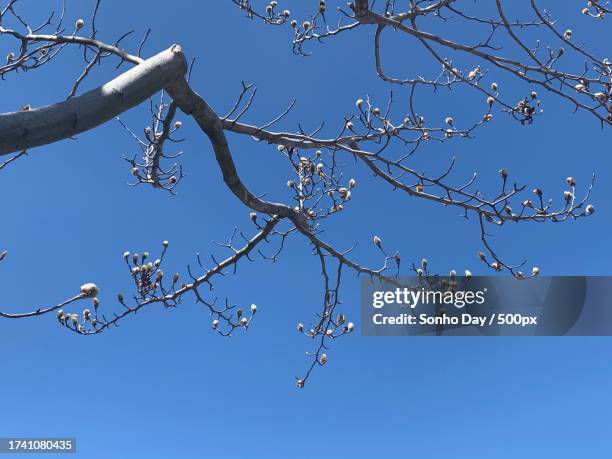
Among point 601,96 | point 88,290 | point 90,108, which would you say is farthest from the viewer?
point 601,96

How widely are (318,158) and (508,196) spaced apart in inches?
65.6

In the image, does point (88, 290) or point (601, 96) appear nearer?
point (88, 290)

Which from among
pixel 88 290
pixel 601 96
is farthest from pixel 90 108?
pixel 601 96

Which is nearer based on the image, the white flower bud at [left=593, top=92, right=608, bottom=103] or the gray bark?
the gray bark

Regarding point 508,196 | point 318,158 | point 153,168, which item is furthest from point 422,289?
point 153,168

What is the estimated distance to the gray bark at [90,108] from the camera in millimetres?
2070

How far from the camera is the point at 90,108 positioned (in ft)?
7.40

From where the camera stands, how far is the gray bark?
6.79 feet

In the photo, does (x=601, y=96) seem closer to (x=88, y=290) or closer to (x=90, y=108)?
(x=90, y=108)

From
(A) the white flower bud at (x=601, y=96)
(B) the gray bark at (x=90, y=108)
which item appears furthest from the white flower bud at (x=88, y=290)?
(A) the white flower bud at (x=601, y=96)

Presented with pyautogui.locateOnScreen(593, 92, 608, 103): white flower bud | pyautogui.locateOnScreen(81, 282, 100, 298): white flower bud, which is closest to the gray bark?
pyautogui.locateOnScreen(81, 282, 100, 298): white flower bud

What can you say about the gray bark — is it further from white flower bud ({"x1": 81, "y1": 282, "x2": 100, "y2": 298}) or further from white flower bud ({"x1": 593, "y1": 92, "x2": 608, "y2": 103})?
white flower bud ({"x1": 593, "y1": 92, "x2": 608, "y2": 103})

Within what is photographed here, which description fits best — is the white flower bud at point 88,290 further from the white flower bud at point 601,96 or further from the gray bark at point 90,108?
the white flower bud at point 601,96

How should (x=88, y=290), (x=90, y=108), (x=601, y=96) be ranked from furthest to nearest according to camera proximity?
(x=601, y=96) → (x=88, y=290) → (x=90, y=108)
